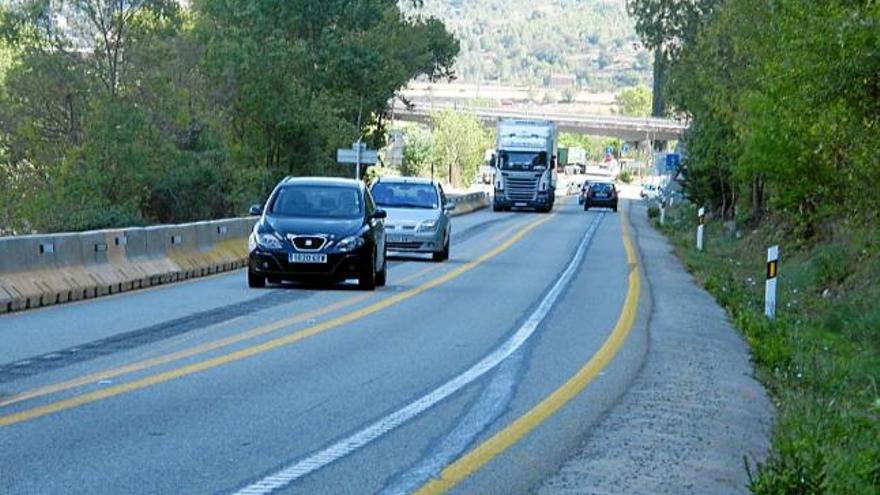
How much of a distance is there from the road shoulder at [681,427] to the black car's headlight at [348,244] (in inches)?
202

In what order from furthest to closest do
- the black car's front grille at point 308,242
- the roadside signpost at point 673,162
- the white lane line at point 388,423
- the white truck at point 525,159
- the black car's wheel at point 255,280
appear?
the roadside signpost at point 673,162 < the white truck at point 525,159 < the black car's wheel at point 255,280 < the black car's front grille at point 308,242 < the white lane line at point 388,423

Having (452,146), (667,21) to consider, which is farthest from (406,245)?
(452,146)

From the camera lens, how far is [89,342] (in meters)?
16.6

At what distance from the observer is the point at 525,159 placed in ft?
257

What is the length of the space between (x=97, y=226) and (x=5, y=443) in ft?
A: 106

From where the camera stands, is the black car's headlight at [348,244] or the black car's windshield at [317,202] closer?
the black car's headlight at [348,244]

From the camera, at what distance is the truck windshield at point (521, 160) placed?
78.1 meters

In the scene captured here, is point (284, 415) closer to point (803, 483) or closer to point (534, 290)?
point (803, 483)

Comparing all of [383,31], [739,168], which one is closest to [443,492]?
[739,168]

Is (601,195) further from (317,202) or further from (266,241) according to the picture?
(266,241)

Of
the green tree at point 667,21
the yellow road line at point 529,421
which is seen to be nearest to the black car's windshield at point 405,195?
the yellow road line at point 529,421

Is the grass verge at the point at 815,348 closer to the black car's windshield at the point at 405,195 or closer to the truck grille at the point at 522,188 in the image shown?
the black car's windshield at the point at 405,195

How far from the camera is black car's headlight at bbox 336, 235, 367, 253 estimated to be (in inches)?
969

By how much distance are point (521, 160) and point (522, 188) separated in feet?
7.29
